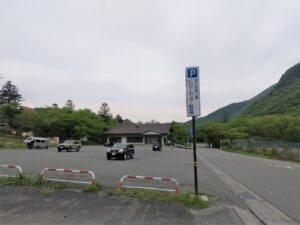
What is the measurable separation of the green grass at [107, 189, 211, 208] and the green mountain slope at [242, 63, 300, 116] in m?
86.0

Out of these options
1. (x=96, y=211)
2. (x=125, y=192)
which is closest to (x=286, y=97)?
(x=125, y=192)

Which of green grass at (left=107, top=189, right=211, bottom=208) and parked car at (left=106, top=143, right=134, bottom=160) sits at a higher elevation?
parked car at (left=106, top=143, right=134, bottom=160)

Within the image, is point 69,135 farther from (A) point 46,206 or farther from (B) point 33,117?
(A) point 46,206

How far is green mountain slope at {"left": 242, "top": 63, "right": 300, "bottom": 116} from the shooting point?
102438mm

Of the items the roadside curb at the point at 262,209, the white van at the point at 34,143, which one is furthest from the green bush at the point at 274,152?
the white van at the point at 34,143

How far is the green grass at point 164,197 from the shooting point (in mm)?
9438

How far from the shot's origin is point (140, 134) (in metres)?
94.8

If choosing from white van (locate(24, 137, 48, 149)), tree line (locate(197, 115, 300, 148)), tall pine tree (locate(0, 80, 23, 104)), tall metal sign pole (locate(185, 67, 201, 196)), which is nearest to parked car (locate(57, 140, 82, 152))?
white van (locate(24, 137, 48, 149))

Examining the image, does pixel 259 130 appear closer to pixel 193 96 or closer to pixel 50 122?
pixel 50 122

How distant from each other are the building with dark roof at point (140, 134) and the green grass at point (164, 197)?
272ft

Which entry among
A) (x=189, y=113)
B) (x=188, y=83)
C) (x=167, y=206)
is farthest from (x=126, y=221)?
(x=188, y=83)

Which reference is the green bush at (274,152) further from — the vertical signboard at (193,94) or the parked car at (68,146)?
the vertical signboard at (193,94)

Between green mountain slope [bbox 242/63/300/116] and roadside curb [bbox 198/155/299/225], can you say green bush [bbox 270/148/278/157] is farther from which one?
green mountain slope [bbox 242/63/300/116]

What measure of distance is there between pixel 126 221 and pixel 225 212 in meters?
2.78
